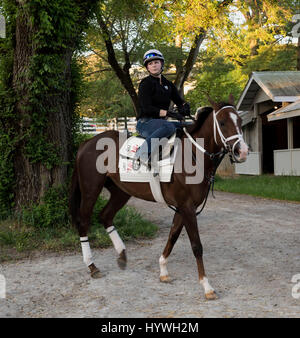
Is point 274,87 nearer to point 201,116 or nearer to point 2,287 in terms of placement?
point 201,116

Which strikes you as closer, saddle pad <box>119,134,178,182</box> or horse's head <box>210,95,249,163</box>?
horse's head <box>210,95,249,163</box>

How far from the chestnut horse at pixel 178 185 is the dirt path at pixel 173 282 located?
29 cm

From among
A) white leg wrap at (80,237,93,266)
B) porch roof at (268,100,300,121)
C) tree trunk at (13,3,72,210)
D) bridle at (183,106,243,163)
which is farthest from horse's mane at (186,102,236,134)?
porch roof at (268,100,300,121)

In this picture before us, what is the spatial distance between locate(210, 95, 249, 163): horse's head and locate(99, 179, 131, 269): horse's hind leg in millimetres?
2184

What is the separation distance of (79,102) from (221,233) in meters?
4.13

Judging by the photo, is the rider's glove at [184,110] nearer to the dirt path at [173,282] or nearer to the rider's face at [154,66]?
the rider's face at [154,66]

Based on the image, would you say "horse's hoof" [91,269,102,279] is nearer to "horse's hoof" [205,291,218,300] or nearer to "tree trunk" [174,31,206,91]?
"horse's hoof" [205,291,218,300]

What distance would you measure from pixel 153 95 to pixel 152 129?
497mm

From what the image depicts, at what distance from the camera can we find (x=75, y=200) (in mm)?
6270

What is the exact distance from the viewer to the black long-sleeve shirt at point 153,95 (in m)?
5.34

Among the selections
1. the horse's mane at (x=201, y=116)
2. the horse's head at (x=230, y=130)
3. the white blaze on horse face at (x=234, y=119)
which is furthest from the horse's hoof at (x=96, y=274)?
the white blaze on horse face at (x=234, y=119)

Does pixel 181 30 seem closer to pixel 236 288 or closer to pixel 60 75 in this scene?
pixel 60 75

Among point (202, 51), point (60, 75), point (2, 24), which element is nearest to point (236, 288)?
point (60, 75)

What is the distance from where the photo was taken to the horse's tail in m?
6.24
